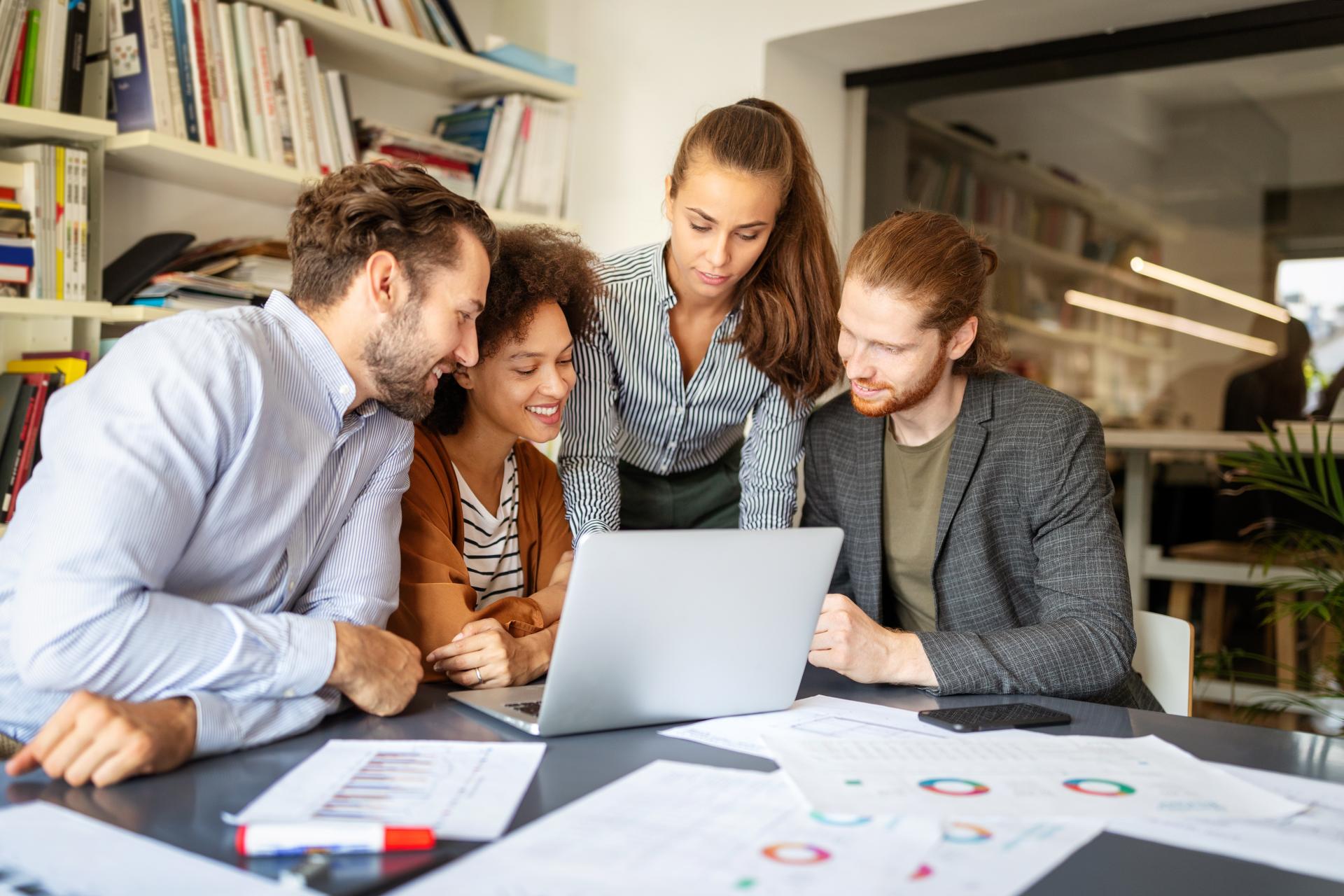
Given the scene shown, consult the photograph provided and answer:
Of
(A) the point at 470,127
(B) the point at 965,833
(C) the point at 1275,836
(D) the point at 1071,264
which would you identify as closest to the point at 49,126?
(A) the point at 470,127

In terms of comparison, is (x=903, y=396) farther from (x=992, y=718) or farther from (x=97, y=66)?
(x=97, y=66)

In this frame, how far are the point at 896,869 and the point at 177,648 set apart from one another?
0.71 metres

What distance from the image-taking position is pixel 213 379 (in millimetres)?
1202

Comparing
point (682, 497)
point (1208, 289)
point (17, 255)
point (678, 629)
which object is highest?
point (1208, 289)

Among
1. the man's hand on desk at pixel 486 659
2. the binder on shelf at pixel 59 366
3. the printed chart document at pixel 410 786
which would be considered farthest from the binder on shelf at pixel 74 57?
the printed chart document at pixel 410 786

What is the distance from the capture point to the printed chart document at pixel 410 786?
0.92 metres

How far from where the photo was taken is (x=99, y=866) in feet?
2.67

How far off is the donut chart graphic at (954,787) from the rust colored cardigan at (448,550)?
0.67 m

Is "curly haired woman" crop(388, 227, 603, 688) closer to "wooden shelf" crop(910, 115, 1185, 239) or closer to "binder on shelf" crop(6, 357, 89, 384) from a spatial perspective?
"binder on shelf" crop(6, 357, 89, 384)

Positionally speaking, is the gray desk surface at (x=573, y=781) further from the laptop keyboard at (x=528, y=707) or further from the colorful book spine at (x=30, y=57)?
the colorful book spine at (x=30, y=57)

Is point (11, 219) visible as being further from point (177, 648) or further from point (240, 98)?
point (177, 648)

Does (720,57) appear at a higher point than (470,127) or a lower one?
higher

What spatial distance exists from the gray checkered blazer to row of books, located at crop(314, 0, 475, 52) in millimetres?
1749

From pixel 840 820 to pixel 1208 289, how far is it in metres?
5.00
